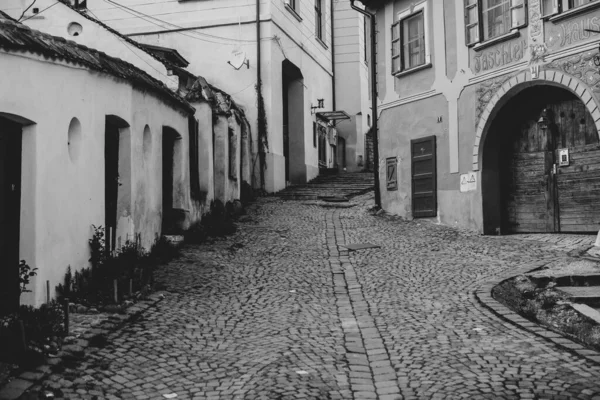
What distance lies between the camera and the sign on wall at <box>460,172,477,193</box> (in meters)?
14.0

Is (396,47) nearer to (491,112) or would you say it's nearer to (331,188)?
(491,112)

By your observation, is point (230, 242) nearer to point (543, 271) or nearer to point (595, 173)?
point (543, 271)

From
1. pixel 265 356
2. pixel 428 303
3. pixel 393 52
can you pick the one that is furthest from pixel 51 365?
pixel 393 52

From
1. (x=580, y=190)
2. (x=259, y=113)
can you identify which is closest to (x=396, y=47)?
(x=259, y=113)

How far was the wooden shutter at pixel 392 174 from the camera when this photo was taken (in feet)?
54.2

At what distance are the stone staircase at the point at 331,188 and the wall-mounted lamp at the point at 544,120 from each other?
7629mm

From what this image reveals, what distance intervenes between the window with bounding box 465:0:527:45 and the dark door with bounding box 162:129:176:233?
648cm

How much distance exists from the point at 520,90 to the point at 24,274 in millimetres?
9577

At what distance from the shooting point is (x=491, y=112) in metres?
13.4

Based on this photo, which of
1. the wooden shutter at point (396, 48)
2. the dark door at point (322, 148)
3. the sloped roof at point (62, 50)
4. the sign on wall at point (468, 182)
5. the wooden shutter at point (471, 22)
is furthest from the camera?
the dark door at point (322, 148)

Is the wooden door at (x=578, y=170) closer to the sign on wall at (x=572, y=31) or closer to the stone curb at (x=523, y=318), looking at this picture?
the sign on wall at (x=572, y=31)

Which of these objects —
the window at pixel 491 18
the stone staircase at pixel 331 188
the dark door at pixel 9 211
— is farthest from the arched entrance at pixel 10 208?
the stone staircase at pixel 331 188

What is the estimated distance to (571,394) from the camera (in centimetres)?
480

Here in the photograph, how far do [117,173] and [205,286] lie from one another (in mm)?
2224
